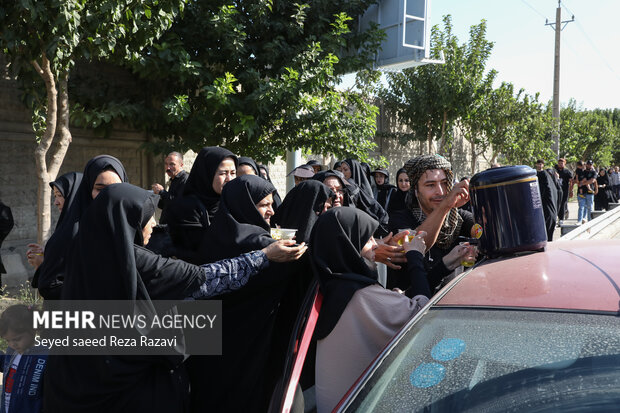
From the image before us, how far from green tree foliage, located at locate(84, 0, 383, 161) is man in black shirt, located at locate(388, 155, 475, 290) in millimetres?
4261

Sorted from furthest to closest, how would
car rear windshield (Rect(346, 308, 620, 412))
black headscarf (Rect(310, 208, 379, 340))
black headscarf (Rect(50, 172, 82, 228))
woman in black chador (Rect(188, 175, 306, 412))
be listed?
black headscarf (Rect(50, 172, 82, 228)), woman in black chador (Rect(188, 175, 306, 412)), black headscarf (Rect(310, 208, 379, 340)), car rear windshield (Rect(346, 308, 620, 412))

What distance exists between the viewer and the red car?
4.59ft

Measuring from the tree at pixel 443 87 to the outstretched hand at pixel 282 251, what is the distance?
15.7 m

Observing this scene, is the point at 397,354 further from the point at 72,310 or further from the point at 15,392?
the point at 15,392

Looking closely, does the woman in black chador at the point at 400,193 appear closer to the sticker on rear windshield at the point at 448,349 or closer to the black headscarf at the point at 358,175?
the black headscarf at the point at 358,175

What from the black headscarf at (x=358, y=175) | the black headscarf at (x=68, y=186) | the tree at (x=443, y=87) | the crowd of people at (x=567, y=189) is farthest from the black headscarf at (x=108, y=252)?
the tree at (x=443, y=87)

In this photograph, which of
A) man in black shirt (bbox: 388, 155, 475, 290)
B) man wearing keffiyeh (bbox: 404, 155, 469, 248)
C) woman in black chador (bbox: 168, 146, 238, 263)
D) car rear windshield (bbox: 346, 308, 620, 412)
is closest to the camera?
car rear windshield (bbox: 346, 308, 620, 412)

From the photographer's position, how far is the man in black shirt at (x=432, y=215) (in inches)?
114

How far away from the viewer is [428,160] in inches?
121

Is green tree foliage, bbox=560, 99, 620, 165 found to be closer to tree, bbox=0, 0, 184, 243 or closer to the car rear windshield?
tree, bbox=0, 0, 184, 243

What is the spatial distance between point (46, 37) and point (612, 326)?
211 inches

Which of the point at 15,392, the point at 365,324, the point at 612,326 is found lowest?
the point at 15,392

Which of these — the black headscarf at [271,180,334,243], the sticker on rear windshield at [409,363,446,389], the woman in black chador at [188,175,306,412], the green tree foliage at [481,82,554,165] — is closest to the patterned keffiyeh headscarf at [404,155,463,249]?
the black headscarf at [271,180,334,243]

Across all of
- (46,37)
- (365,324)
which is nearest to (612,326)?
(365,324)
